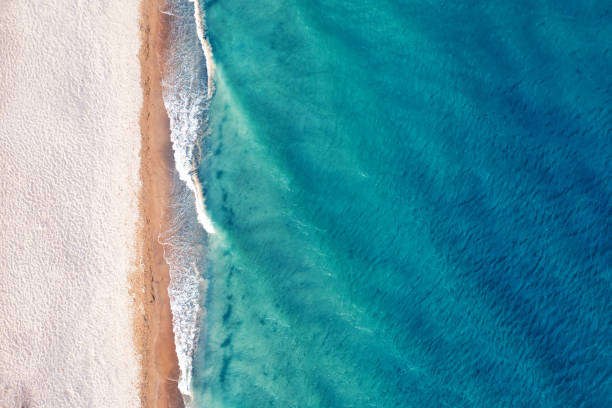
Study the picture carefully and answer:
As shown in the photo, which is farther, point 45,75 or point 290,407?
point 45,75

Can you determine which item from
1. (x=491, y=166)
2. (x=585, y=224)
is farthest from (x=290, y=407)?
(x=585, y=224)

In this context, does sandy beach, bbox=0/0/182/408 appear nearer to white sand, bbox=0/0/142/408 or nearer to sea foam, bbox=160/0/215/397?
white sand, bbox=0/0/142/408

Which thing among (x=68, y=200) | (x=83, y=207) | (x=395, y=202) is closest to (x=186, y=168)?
(x=83, y=207)

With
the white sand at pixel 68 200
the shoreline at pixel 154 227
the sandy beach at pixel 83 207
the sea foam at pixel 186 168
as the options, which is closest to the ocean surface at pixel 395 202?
the sea foam at pixel 186 168

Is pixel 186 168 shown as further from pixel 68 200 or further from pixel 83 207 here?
pixel 68 200

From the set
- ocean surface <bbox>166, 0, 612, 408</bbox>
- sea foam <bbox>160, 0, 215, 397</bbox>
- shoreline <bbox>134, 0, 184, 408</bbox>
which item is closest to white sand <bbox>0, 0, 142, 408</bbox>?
shoreline <bbox>134, 0, 184, 408</bbox>

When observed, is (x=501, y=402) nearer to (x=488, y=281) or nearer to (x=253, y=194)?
(x=488, y=281)

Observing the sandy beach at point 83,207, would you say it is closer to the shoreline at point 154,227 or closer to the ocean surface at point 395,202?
the shoreline at point 154,227
